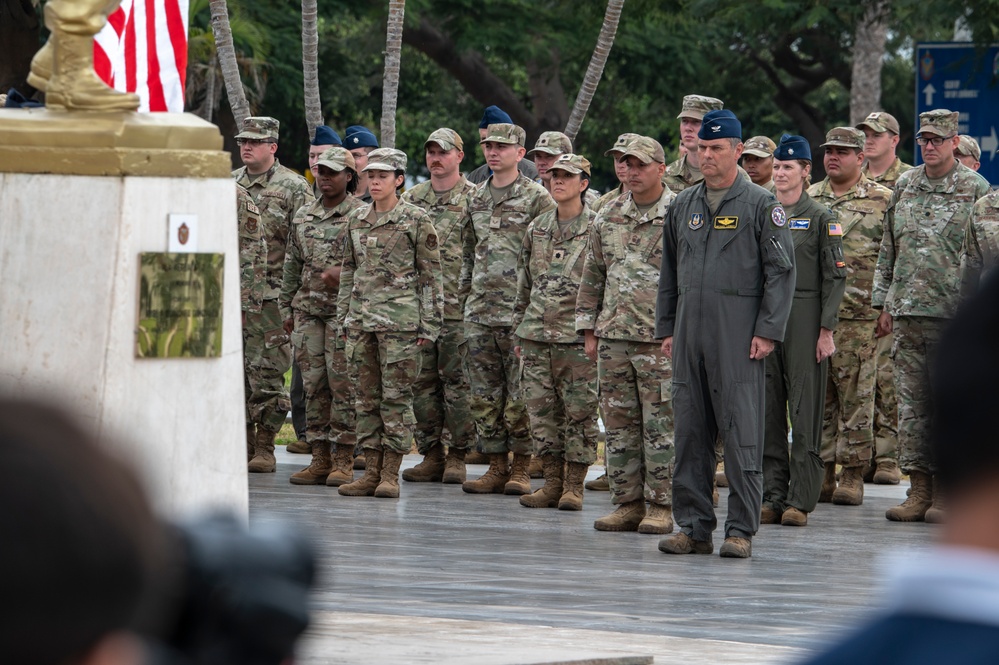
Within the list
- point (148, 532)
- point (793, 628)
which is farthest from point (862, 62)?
point (148, 532)

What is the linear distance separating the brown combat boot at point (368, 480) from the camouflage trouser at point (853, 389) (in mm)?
3007

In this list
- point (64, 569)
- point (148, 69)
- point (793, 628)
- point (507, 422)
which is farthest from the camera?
point (507, 422)

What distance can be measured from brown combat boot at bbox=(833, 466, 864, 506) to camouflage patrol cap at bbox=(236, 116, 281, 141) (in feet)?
16.2

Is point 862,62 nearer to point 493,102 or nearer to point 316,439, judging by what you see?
point 493,102

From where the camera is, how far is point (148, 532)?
1.36 m

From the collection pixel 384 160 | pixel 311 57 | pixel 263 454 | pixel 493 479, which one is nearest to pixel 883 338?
pixel 493 479

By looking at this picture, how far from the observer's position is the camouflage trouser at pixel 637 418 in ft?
34.6

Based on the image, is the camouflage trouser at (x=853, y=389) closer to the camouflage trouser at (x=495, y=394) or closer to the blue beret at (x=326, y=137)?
the camouflage trouser at (x=495, y=394)

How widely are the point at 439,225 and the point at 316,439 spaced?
181 centimetres

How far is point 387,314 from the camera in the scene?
40.7 ft

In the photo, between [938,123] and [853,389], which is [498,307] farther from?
[938,123]

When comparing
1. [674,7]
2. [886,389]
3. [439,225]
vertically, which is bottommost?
[886,389]

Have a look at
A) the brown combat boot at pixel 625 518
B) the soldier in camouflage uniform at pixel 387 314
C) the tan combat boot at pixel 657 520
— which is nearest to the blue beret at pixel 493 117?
the soldier in camouflage uniform at pixel 387 314

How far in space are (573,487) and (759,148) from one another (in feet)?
8.11
